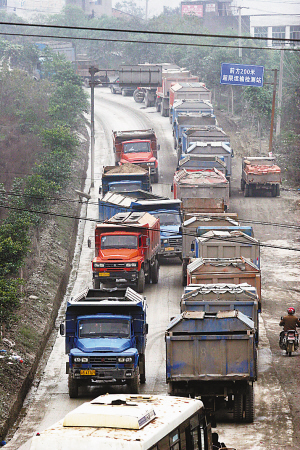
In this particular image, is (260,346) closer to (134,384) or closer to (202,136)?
(134,384)

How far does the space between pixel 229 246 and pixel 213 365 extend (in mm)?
9574

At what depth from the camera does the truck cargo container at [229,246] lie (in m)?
26.2

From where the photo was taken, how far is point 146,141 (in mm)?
45188

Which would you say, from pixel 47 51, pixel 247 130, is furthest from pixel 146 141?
pixel 47 51

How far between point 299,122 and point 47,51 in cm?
3314

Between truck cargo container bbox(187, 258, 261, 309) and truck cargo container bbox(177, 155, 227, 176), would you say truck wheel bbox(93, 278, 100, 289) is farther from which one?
truck cargo container bbox(177, 155, 227, 176)

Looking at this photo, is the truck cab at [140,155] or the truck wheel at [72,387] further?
the truck cab at [140,155]

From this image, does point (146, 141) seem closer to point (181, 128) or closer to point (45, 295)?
point (181, 128)

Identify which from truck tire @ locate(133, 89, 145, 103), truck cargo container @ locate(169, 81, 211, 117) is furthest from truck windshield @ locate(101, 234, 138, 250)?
truck tire @ locate(133, 89, 145, 103)

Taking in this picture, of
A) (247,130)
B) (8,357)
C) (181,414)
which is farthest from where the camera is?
(247,130)

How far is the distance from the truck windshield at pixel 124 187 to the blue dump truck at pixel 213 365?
67.9ft

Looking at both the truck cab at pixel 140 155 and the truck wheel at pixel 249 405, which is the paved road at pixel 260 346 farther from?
the truck cab at pixel 140 155

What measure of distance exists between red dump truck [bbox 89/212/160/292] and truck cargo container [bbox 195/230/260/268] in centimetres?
231

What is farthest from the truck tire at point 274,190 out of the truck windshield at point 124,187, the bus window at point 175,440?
the bus window at point 175,440
